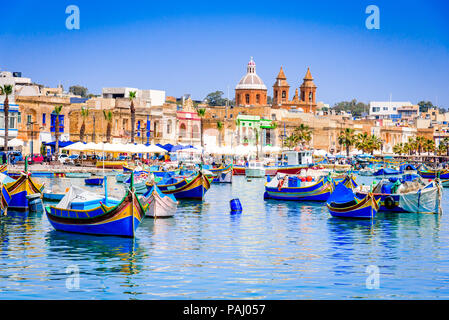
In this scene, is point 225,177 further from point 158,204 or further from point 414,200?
point 158,204

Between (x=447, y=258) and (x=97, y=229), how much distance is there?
46.8 feet

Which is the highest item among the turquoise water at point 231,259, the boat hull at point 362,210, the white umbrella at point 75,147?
the white umbrella at point 75,147

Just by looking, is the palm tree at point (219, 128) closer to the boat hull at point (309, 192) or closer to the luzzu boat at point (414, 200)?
the boat hull at point (309, 192)

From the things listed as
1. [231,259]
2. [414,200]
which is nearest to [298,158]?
[414,200]

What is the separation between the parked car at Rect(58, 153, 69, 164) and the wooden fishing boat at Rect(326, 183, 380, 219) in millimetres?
54057

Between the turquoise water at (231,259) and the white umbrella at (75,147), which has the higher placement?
the white umbrella at (75,147)

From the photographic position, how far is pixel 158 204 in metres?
40.6

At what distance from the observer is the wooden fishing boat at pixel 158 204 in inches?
1588

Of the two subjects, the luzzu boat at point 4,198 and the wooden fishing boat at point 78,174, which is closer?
the luzzu boat at point 4,198

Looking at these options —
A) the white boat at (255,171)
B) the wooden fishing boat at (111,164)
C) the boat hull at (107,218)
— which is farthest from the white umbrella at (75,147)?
the boat hull at (107,218)

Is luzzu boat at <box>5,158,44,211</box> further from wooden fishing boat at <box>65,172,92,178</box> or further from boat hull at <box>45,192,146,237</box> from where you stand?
wooden fishing boat at <box>65,172,92,178</box>

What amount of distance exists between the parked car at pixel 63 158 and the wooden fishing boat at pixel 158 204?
51.0 meters

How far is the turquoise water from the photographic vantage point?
74.5 feet
